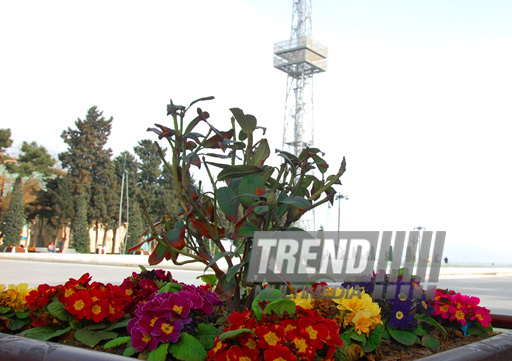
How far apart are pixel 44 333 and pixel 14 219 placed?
3847 centimetres

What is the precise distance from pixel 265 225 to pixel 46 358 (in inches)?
40.6

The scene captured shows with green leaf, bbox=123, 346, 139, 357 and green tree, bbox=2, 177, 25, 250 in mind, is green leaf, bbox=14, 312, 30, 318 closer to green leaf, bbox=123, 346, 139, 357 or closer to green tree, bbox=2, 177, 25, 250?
green leaf, bbox=123, 346, 139, 357

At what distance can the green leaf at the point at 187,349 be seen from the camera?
166cm

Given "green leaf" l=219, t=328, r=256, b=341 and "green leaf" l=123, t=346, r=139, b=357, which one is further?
"green leaf" l=123, t=346, r=139, b=357

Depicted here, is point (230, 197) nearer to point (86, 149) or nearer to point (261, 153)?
point (261, 153)

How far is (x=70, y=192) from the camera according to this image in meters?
39.7

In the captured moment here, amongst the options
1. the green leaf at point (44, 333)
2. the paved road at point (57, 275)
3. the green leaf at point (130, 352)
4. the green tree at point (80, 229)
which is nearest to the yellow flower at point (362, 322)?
the green leaf at point (130, 352)

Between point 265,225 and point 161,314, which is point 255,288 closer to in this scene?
point 265,225

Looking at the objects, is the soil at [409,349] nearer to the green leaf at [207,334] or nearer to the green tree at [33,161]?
the green leaf at [207,334]

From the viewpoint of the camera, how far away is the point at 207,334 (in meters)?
1.87

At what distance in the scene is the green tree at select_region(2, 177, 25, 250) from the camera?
36156 millimetres

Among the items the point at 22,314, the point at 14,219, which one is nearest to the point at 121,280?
the point at 22,314

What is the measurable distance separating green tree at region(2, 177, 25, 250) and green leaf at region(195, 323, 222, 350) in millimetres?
38881

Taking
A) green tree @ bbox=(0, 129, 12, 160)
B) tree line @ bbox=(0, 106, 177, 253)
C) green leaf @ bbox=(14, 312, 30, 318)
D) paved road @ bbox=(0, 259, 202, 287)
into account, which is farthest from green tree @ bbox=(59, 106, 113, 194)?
green leaf @ bbox=(14, 312, 30, 318)
